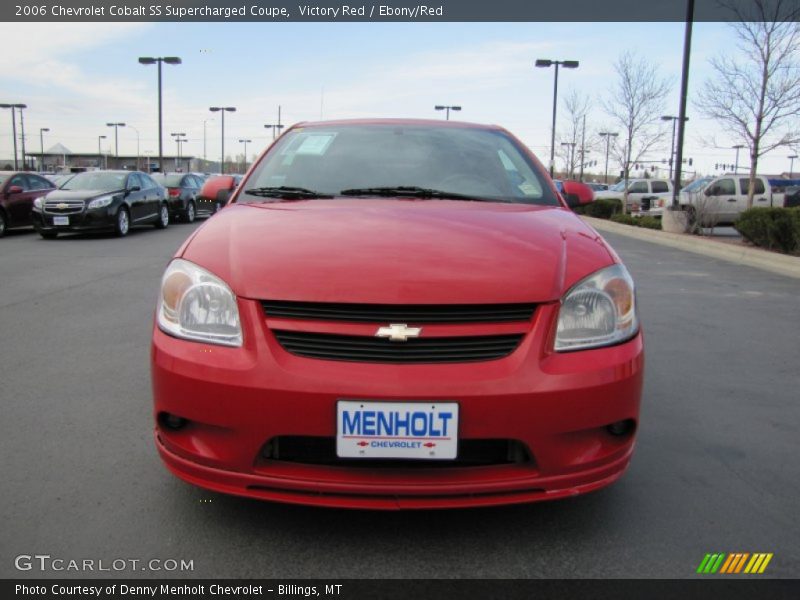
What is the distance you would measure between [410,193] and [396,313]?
1.18m

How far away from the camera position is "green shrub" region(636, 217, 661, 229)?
19.2m

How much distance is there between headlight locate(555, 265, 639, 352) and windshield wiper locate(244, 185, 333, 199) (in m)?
1.36

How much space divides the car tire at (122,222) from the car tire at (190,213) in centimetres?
451

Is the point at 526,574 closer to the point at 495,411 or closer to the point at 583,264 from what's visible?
the point at 495,411

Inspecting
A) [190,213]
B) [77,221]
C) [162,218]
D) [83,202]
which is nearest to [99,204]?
[83,202]

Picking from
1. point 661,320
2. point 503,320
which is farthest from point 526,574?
point 661,320

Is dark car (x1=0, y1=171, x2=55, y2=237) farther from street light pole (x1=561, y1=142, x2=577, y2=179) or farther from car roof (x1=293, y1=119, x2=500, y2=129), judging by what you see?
street light pole (x1=561, y1=142, x2=577, y2=179)

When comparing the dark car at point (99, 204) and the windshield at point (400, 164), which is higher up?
the windshield at point (400, 164)

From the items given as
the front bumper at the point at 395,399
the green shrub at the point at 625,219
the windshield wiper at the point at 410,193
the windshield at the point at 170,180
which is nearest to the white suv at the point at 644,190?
the green shrub at the point at 625,219

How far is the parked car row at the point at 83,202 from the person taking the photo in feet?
46.8

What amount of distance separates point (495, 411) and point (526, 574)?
564 millimetres

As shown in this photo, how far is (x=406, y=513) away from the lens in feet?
8.32

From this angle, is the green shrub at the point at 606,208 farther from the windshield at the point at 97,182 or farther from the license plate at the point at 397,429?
the license plate at the point at 397,429

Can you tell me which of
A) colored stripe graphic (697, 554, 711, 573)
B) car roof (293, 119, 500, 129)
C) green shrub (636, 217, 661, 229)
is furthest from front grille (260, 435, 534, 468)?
green shrub (636, 217, 661, 229)
